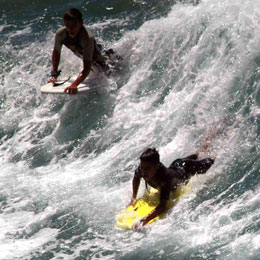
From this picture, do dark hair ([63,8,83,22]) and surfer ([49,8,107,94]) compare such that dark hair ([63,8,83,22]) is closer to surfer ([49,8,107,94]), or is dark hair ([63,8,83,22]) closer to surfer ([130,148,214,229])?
→ surfer ([49,8,107,94])

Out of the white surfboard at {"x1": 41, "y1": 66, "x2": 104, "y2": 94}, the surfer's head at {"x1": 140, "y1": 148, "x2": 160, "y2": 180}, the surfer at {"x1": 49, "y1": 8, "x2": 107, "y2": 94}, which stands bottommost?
the surfer's head at {"x1": 140, "y1": 148, "x2": 160, "y2": 180}

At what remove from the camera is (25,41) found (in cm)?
1113

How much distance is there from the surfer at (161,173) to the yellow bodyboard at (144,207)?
0.06 metres

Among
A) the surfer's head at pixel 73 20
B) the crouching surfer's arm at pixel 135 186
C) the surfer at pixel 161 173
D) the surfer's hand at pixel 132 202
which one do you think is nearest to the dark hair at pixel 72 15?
the surfer's head at pixel 73 20

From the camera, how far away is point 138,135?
28.1ft

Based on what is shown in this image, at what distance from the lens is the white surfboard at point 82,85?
351 inches

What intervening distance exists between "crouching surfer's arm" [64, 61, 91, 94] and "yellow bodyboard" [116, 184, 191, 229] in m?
1.85

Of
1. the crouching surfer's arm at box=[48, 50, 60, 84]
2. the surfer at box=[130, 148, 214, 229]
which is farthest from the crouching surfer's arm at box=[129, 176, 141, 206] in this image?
the crouching surfer's arm at box=[48, 50, 60, 84]

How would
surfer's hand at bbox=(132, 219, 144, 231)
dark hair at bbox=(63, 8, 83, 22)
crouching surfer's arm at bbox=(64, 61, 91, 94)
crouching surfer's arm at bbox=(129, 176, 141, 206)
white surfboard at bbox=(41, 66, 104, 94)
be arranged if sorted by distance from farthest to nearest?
white surfboard at bbox=(41, 66, 104, 94), crouching surfer's arm at bbox=(64, 61, 91, 94), dark hair at bbox=(63, 8, 83, 22), crouching surfer's arm at bbox=(129, 176, 141, 206), surfer's hand at bbox=(132, 219, 144, 231)

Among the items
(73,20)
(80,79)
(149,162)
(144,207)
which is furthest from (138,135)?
(149,162)

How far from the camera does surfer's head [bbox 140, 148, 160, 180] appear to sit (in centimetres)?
679

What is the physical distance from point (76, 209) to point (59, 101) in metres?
2.45

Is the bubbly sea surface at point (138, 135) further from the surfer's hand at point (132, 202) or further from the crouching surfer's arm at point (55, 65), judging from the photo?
the crouching surfer's arm at point (55, 65)

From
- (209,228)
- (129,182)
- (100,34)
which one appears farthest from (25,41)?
(209,228)
